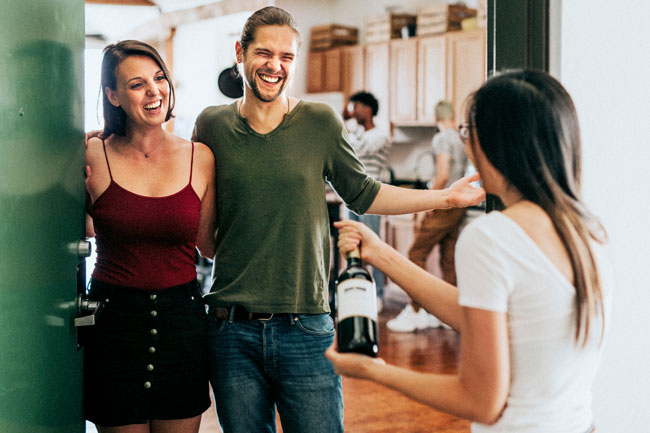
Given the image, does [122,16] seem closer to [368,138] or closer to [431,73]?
[431,73]

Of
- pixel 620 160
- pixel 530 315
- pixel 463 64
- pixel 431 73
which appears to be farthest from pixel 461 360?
pixel 431 73

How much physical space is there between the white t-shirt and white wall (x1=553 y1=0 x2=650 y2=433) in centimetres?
89

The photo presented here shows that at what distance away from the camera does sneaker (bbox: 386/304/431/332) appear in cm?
502

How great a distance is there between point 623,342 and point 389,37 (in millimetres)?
5435

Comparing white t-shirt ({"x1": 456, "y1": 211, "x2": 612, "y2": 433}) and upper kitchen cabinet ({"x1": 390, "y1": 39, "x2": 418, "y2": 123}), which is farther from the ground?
upper kitchen cabinet ({"x1": 390, "y1": 39, "x2": 418, "y2": 123})

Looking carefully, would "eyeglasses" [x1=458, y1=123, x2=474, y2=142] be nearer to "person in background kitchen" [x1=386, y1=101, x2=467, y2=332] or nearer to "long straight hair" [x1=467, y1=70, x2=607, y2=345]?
"long straight hair" [x1=467, y1=70, x2=607, y2=345]

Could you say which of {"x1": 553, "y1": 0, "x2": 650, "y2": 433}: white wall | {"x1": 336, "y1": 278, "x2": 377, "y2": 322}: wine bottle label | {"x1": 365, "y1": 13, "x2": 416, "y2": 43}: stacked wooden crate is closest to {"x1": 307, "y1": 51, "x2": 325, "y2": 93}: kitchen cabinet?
{"x1": 365, "y1": 13, "x2": 416, "y2": 43}: stacked wooden crate

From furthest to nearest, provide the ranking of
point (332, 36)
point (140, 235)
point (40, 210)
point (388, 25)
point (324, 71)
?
point (324, 71) → point (332, 36) → point (388, 25) → point (140, 235) → point (40, 210)

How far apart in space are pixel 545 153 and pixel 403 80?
5.92 meters

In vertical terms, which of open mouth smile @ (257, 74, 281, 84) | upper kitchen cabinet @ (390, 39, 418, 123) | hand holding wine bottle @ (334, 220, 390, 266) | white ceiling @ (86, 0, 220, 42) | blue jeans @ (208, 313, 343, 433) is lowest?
blue jeans @ (208, 313, 343, 433)

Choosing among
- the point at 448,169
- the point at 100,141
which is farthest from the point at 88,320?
the point at 448,169

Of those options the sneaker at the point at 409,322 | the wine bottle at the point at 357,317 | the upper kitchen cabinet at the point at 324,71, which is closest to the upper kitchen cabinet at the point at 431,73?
the upper kitchen cabinet at the point at 324,71

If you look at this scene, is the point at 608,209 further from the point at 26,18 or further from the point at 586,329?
the point at 26,18

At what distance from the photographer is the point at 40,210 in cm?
135
